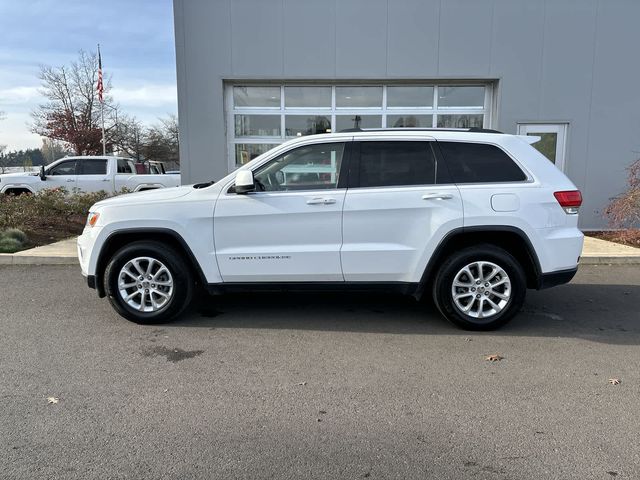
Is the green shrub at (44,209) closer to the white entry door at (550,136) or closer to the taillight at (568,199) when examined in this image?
the taillight at (568,199)

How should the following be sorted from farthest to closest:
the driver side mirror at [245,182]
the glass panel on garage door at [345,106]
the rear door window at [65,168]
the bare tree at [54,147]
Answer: the bare tree at [54,147]
the rear door window at [65,168]
the glass panel on garage door at [345,106]
the driver side mirror at [245,182]

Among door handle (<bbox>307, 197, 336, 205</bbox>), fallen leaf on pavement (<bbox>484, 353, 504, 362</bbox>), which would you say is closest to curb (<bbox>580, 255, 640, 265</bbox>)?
fallen leaf on pavement (<bbox>484, 353, 504, 362</bbox>)

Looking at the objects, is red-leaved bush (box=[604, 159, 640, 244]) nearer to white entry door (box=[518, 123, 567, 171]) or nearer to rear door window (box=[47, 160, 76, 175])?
white entry door (box=[518, 123, 567, 171])

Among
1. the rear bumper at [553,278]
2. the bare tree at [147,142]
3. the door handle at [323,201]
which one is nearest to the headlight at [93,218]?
the door handle at [323,201]

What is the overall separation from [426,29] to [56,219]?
9.64 metres

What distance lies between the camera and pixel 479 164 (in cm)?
482

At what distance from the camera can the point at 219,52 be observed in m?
10.5

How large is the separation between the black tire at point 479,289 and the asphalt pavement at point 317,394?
0.53 feet

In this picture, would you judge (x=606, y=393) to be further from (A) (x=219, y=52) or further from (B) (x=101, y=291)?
(A) (x=219, y=52)

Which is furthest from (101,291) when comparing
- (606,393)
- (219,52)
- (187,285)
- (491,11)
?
(491,11)

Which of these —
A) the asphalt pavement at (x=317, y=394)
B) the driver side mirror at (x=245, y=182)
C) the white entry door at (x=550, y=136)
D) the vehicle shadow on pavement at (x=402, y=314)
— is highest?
the white entry door at (x=550, y=136)

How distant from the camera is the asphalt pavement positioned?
2.75 metres

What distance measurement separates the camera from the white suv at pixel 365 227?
470 centimetres

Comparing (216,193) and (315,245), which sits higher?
(216,193)
